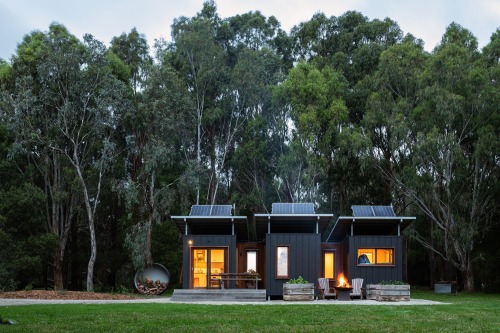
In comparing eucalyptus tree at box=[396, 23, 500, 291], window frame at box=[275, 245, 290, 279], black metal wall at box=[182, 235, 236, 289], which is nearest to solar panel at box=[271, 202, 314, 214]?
window frame at box=[275, 245, 290, 279]

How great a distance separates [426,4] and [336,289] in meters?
13.9

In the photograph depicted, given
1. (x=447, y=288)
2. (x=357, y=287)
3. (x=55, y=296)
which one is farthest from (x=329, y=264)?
(x=55, y=296)

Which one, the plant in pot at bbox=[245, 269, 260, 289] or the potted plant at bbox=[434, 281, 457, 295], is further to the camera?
the potted plant at bbox=[434, 281, 457, 295]

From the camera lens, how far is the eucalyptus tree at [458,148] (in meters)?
30.4

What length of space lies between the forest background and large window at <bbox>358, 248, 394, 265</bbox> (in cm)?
670

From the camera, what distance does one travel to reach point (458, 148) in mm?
30047

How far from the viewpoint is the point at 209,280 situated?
2645 cm

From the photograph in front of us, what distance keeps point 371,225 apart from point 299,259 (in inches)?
168

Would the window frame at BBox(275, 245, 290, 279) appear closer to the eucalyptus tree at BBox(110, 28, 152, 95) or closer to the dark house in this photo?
the dark house

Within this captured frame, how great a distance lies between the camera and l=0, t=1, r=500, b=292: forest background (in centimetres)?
3094

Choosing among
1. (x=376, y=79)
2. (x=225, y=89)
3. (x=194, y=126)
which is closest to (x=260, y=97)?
(x=225, y=89)

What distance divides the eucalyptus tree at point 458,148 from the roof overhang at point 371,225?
13.4 ft

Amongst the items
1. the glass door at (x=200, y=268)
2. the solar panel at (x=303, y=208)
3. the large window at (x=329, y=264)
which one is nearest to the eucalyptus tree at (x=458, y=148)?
the large window at (x=329, y=264)

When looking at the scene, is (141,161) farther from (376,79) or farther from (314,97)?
(376,79)
